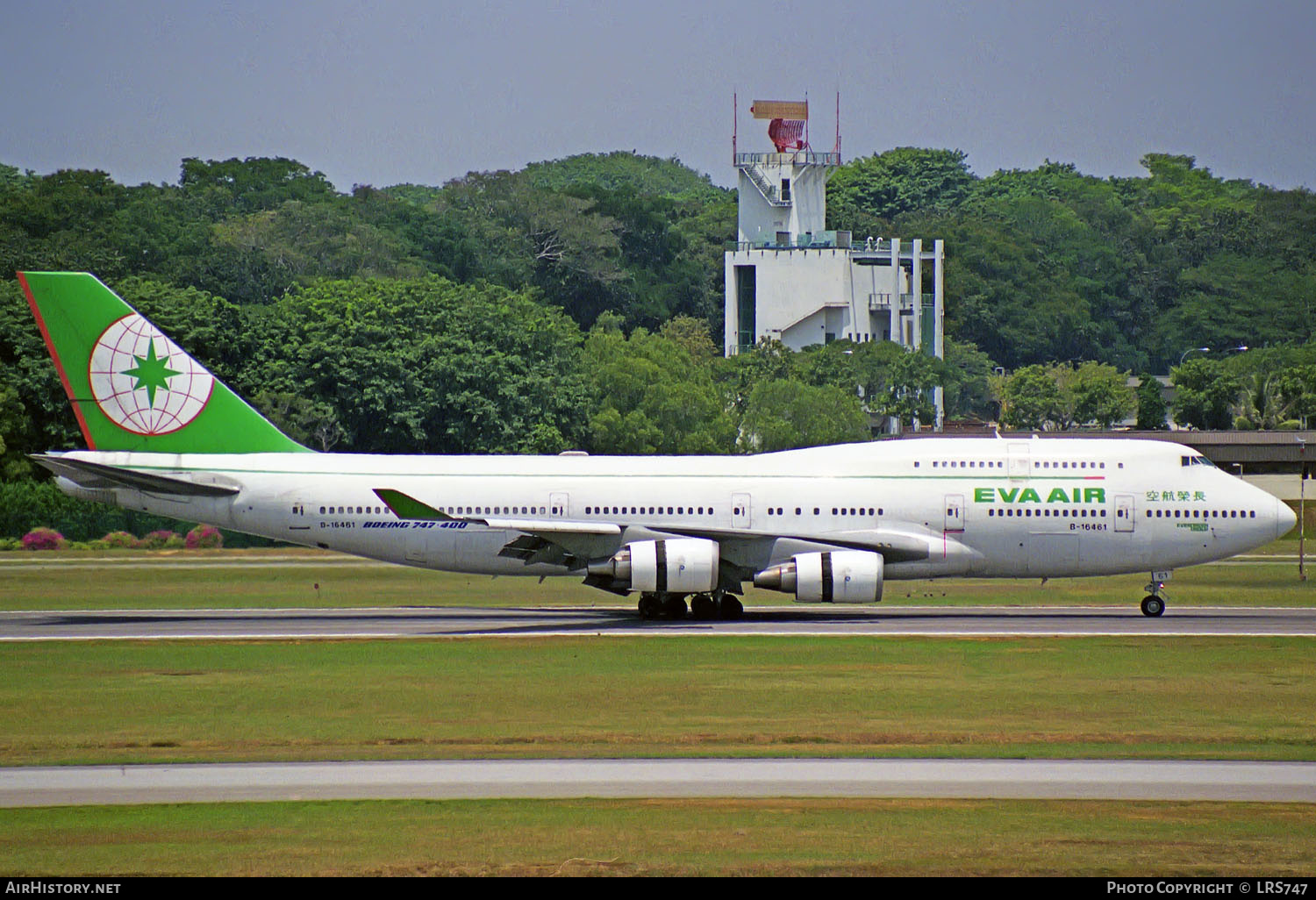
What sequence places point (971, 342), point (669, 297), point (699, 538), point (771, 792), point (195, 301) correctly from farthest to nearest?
point (971, 342), point (669, 297), point (195, 301), point (699, 538), point (771, 792)

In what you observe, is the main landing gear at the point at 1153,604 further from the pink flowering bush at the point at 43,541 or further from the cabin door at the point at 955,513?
the pink flowering bush at the point at 43,541

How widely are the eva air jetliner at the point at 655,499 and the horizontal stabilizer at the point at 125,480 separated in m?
0.07

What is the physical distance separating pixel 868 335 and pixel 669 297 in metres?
24.9

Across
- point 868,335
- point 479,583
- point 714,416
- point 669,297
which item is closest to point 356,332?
point 714,416

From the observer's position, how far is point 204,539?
73.7 m

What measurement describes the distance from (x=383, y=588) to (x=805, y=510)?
16.6 m

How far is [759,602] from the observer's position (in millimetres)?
50344

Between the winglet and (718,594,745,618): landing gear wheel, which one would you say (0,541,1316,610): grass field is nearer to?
(718,594,745,618): landing gear wheel

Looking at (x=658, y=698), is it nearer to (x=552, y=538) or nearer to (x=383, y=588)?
(x=552, y=538)

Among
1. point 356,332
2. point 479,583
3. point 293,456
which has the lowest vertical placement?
point 479,583

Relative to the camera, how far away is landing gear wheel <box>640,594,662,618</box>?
44594 millimetres

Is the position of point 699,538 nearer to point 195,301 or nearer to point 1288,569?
point 1288,569

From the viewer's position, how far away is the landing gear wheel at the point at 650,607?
1756 inches

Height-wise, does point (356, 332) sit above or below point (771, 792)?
above
